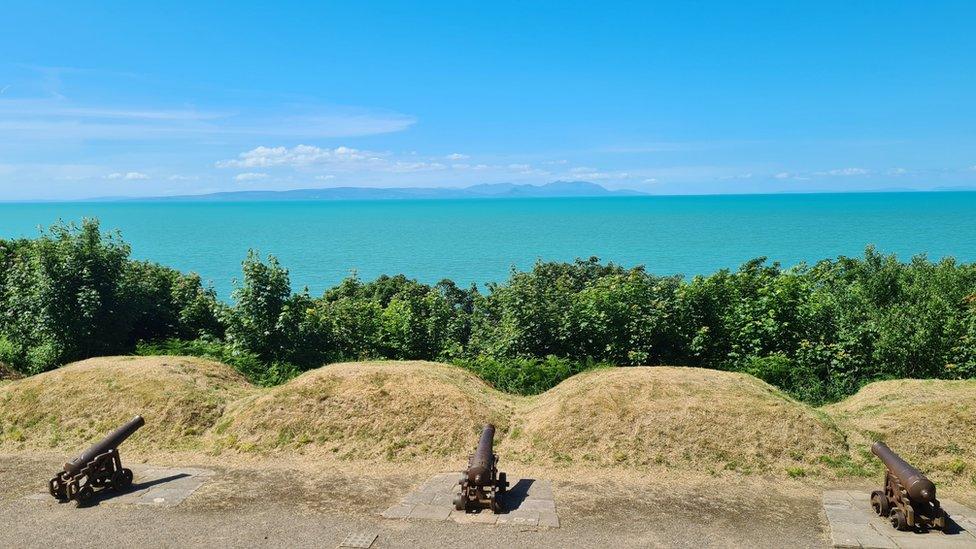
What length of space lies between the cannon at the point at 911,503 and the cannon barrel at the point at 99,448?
14.2 m

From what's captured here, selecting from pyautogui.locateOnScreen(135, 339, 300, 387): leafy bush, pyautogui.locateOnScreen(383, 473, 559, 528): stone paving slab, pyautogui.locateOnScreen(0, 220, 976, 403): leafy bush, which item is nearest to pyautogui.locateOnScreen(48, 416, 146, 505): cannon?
pyautogui.locateOnScreen(383, 473, 559, 528): stone paving slab

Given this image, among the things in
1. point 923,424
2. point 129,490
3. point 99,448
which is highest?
point 99,448

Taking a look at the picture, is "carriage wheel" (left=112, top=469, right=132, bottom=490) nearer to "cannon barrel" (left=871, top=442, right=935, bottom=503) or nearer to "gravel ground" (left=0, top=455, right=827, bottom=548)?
"gravel ground" (left=0, top=455, right=827, bottom=548)

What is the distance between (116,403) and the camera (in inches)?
663

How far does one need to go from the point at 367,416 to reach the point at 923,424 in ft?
41.8

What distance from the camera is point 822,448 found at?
14.0 m

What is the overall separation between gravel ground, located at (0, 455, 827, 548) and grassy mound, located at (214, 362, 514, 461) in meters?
1.31

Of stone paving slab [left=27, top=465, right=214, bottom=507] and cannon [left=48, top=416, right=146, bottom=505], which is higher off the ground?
cannon [left=48, top=416, right=146, bottom=505]

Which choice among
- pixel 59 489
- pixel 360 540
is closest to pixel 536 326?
pixel 360 540

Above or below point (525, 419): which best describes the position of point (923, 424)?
above

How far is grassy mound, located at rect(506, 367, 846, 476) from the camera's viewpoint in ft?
45.4

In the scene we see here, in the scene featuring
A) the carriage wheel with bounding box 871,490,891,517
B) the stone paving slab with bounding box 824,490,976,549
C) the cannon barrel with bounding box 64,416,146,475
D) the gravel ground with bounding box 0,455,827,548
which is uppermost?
the cannon barrel with bounding box 64,416,146,475

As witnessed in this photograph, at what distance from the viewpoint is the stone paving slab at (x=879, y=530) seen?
33.4ft

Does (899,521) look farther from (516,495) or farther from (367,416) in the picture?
(367,416)
